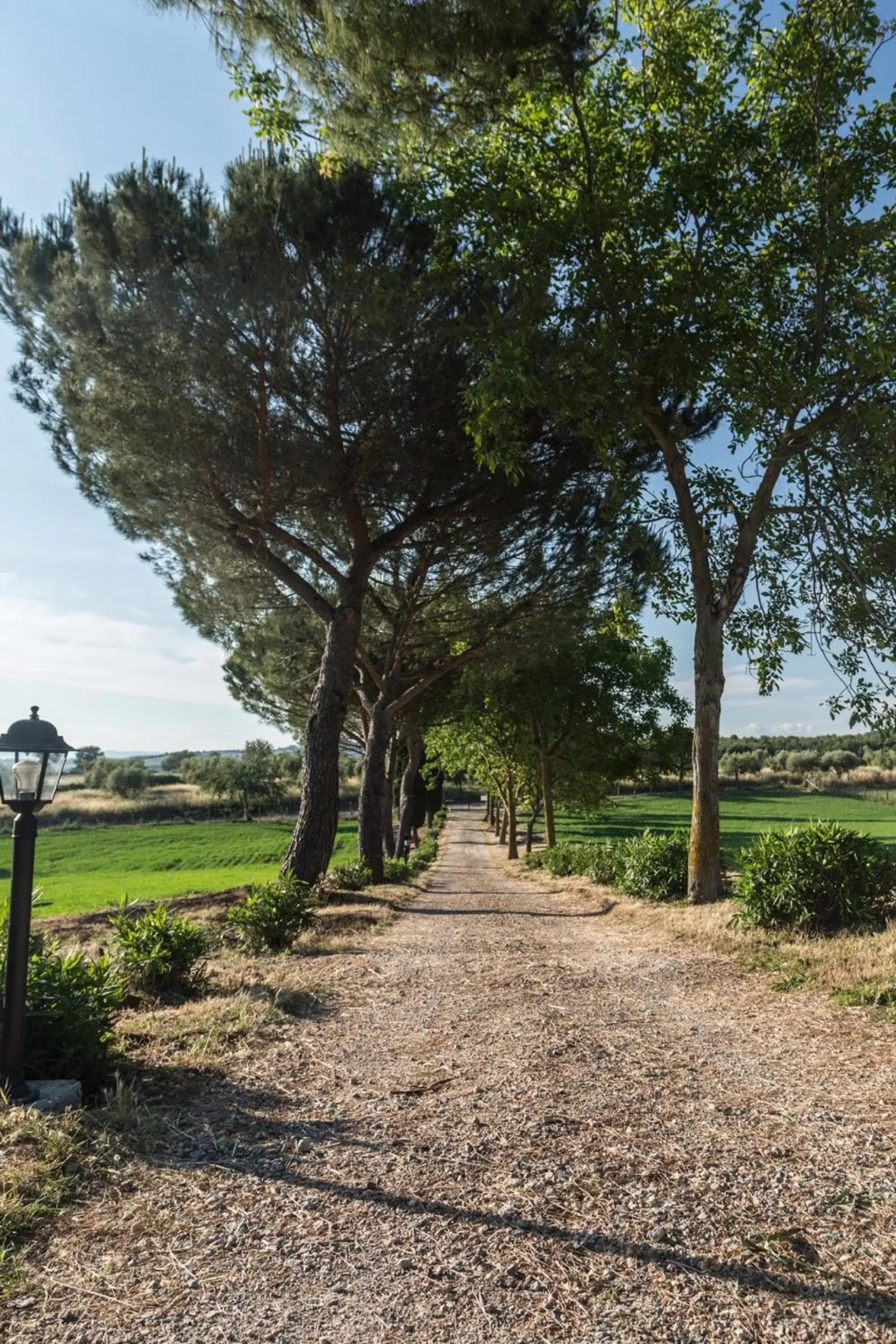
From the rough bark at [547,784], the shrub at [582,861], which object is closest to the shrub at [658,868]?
the shrub at [582,861]

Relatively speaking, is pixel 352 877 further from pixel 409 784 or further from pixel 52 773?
pixel 409 784

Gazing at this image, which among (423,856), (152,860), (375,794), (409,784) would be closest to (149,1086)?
(375,794)

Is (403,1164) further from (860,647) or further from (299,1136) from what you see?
(860,647)

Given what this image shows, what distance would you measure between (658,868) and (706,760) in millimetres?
2402

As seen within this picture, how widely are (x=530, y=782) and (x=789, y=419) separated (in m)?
22.2

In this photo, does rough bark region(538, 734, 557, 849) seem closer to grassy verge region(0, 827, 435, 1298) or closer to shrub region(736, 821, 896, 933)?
shrub region(736, 821, 896, 933)

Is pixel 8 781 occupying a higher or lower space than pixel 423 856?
higher

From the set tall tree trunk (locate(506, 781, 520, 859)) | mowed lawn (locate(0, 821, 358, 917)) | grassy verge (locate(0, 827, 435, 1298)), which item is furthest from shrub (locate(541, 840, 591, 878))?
grassy verge (locate(0, 827, 435, 1298))

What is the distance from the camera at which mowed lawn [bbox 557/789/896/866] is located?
121 ft

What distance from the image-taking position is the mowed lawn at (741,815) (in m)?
36.8

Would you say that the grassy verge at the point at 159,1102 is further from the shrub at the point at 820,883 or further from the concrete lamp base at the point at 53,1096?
the shrub at the point at 820,883

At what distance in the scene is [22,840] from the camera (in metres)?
3.68

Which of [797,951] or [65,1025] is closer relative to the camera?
[65,1025]

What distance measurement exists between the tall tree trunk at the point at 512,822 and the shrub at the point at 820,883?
2279 centimetres
